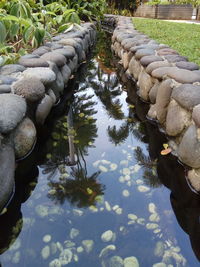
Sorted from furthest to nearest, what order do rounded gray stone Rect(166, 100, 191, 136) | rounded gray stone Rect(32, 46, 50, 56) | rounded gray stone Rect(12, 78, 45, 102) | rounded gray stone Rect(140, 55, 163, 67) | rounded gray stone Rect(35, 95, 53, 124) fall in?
rounded gray stone Rect(32, 46, 50, 56)
rounded gray stone Rect(140, 55, 163, 67)
rounded gray stone Rect(35, 95, 53, 124)
rounded gray stone Rect(12, 78, 45, 102)
rounded gray stone Rect(166, 100, 191, 136)

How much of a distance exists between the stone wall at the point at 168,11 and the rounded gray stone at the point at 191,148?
45.6 feet

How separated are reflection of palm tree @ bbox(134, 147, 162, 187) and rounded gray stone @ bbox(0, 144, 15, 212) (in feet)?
3.21

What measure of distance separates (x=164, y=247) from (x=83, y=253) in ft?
1.48

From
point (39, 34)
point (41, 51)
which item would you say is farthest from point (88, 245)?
point (39, 34)

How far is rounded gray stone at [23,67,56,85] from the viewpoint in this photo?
2.52 m

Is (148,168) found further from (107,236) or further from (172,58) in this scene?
(172,58)

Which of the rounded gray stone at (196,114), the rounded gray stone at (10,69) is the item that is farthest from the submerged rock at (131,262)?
the rounded gray stone at (10,69)

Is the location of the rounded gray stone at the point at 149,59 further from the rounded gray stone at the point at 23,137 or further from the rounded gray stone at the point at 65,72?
the rounded gray stone at the point at 23,137

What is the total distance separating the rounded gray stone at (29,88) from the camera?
223 centimetres

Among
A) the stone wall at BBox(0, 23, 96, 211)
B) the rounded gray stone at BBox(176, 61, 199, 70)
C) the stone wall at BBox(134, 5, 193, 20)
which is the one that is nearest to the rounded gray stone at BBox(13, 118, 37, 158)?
the stone wall at BBox(0, 23, 96, 211)

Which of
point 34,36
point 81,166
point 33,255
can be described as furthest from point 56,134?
point 34,36

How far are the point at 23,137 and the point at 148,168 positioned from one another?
1019mm

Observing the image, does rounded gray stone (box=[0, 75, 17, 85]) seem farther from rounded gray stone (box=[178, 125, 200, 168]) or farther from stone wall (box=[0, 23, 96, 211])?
rounded gray stone (box=[178, 125, 200, 168])

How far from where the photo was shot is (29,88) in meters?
2.27
